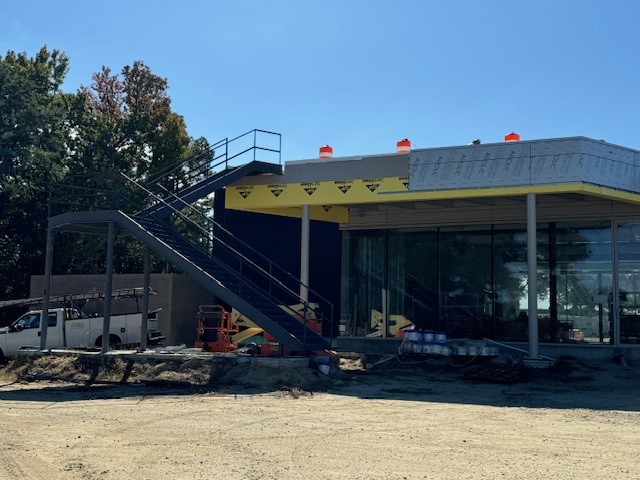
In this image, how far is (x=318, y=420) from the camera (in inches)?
489

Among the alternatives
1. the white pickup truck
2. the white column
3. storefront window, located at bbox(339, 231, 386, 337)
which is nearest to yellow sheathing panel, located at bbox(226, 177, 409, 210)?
storefront window, located at bbox(339, 231, 386, 337)

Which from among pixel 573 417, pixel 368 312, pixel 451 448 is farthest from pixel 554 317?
pixel 451 448

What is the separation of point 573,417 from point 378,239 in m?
13.7

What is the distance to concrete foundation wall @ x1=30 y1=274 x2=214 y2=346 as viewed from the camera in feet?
97.0

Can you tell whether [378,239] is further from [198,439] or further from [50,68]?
[50,68]

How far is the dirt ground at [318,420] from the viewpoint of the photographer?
29.2 feet

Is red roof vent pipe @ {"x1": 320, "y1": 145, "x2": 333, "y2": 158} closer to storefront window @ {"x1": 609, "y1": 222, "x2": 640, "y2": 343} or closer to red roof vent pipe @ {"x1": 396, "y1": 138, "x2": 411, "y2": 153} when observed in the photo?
red roof vent pipe @ {"x1": 396, "y1": 138, "x2": 411, "y2": 153}

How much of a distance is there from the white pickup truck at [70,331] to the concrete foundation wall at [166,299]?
52.7 inches

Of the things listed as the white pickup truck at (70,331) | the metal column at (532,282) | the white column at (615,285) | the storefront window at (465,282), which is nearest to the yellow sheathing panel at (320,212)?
the storefront window at (465,282)

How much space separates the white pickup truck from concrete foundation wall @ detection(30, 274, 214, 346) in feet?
4.39

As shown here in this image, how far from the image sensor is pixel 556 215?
23.2 meters

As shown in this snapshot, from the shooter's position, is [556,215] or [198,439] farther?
[556,215]

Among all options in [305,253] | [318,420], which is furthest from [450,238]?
[318,420]

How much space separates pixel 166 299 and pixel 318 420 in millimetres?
18280
